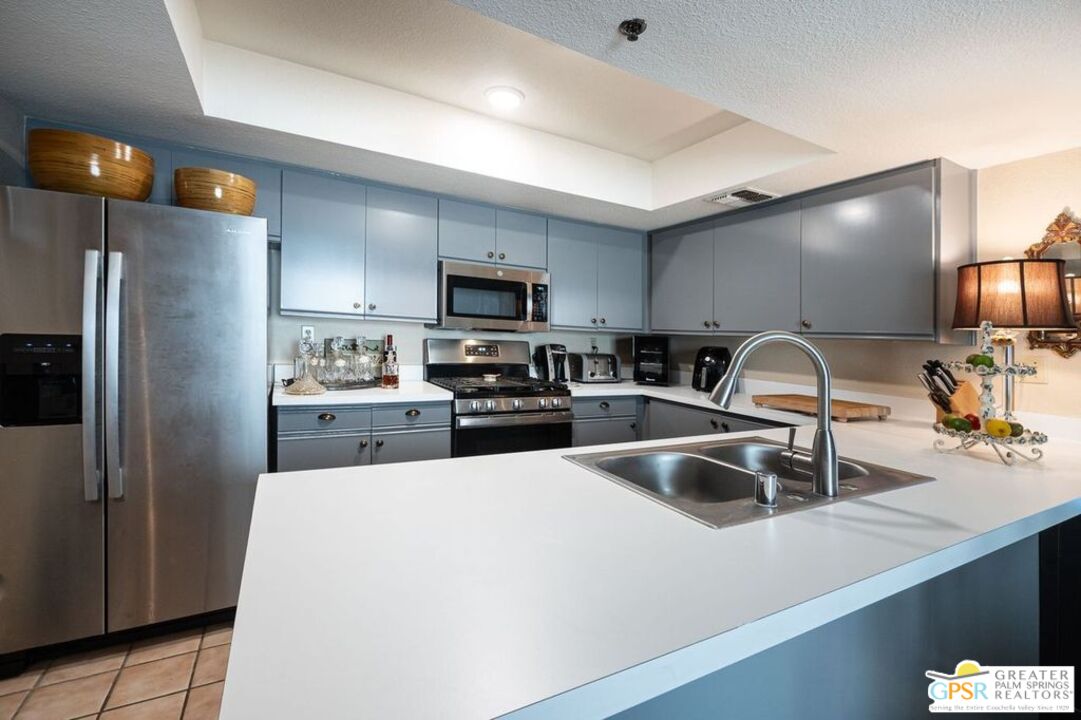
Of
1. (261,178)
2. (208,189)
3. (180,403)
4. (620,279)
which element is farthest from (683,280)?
(180,403)

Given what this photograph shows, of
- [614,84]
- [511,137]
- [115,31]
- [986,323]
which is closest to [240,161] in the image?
[115,31]

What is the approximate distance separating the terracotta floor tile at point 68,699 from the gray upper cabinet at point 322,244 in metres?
1.64

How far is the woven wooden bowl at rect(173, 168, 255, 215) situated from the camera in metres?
2.02

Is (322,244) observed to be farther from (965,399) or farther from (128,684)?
(965,399)

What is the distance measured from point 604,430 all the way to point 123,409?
2.41 meters

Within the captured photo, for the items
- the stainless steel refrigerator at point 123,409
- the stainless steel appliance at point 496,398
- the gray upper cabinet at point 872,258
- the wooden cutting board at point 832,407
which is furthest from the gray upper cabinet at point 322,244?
the gray upper cabinet at point 872,258

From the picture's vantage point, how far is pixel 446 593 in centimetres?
64

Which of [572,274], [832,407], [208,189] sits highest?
[208,189]

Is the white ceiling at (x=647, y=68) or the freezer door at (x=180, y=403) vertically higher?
the white ceiling at (x=647, y=68)

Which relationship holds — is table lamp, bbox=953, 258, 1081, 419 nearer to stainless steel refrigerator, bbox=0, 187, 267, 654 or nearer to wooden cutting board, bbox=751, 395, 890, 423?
wooden cutting board, bbox=751, 395, 890, 423

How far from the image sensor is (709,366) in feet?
10.6

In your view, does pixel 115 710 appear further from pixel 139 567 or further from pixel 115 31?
pixel 115 31

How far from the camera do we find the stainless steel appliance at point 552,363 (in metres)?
3.42

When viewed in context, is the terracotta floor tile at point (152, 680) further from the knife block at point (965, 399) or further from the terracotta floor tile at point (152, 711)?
the knife block at point (965, 399)
